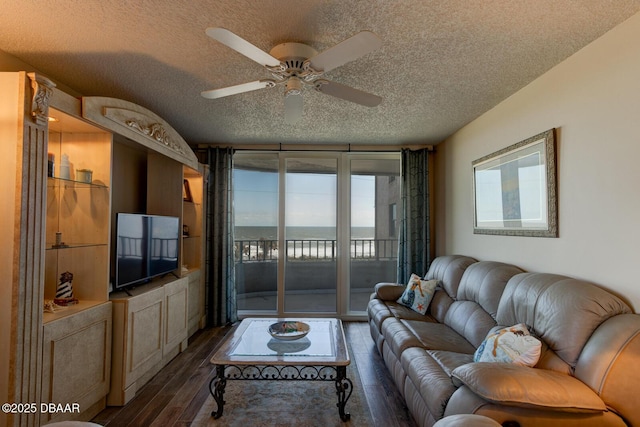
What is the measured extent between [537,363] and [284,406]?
68.4 inches

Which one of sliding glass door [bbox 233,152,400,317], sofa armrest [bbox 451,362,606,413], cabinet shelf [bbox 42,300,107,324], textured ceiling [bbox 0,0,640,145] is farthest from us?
sliding glass door [bbox 233,152,400,317]

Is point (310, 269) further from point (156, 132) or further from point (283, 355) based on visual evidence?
point (156, 132)

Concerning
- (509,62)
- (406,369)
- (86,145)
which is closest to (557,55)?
(509,62)

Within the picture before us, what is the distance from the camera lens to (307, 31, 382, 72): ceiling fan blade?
61.4 inches

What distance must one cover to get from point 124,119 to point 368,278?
A: 3.68 metres

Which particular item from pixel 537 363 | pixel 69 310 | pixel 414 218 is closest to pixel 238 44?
pixel 69 310

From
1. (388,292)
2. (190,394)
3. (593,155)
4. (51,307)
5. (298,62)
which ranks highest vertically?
(298,62)

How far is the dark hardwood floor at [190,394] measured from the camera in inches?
91.4

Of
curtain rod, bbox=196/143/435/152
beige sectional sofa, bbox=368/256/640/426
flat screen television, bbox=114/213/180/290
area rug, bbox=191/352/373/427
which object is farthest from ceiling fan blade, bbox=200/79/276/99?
curtain rod, bbox=196/143/435/152

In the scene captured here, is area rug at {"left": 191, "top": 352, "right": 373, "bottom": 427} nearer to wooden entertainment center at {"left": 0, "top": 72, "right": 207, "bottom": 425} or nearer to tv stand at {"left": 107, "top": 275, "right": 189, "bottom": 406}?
tv stand at {"left": 107, "top": 275, "right": 189, "bottom": 406}

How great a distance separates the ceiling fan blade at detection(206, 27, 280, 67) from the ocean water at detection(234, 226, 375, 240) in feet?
10.0

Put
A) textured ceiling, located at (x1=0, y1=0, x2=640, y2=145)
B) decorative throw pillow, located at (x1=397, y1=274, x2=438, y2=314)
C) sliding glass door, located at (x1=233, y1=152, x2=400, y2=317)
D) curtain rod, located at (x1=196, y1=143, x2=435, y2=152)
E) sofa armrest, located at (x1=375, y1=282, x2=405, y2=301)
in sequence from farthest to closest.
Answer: sliding glass door, located at (x1=233, y1=152, x2=400, y2=317)
curtain rod, located at (x1=196, y1=143, x2=435, y2=152)
sofa armrest, located at (x1=375, y1=282, x2=405, y2=301)
decorative throw pillow, located at (x1=397, y1=274, x2=438, y2=314)
textured ceiling, located at (x1=0, y1=0, x2=640, y2=145)

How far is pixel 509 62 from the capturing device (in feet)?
7.59

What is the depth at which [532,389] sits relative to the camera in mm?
1492
